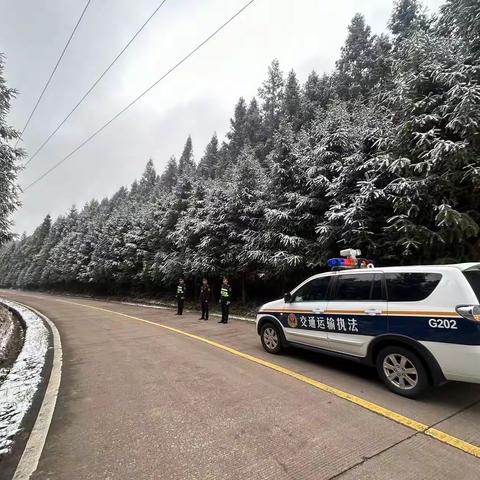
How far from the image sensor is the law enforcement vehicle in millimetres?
3869

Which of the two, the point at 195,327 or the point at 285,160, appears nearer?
the point at 195,327

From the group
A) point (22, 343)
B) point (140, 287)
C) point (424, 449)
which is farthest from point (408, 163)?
point (140, 287)

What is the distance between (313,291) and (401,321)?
1.93 m

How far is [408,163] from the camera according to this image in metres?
7.95

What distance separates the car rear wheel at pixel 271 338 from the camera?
6797 millimetres

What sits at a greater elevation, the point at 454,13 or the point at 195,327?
the point at 454,13

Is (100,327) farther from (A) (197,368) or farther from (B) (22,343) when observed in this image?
(A) (197,368)

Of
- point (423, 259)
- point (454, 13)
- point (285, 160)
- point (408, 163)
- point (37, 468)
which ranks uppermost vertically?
point (454, 13)

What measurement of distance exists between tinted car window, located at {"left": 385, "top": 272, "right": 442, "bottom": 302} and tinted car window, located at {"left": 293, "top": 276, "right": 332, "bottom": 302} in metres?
1.28

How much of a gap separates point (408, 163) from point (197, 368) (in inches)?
282

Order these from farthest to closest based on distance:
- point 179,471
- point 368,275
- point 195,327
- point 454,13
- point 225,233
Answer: point 225,233, point 195,327, point 454,13, point 368,275, point 179,471

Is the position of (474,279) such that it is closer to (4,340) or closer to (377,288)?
(377,288)

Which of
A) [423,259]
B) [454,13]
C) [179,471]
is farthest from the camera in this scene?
[423,259]

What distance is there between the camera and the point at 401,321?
4.43 meters
